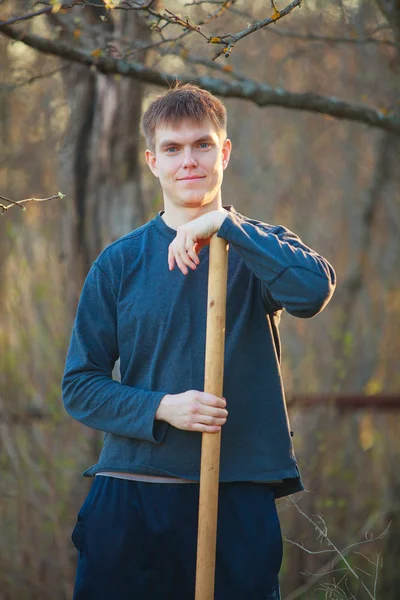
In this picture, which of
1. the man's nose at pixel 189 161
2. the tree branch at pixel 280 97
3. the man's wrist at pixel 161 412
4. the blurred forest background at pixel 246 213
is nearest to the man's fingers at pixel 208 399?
the man's wrist at pixel 161 412

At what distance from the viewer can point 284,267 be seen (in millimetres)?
2143

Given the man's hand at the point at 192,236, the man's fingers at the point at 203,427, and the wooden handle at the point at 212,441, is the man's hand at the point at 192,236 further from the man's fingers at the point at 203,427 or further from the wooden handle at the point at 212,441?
the man's fingers at the point at 203,427

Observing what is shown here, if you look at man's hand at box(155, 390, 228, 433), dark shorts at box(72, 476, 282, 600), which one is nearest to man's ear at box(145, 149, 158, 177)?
man's hand at box(155, 390, 228, 433)

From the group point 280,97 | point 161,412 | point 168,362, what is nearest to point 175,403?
point 161,412

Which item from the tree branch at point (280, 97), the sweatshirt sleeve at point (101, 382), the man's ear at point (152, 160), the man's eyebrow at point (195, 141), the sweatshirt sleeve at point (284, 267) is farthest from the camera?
the tree branch at point (280, 97)

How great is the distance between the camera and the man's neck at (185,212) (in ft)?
7.87

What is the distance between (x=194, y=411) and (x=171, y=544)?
424 millimetres

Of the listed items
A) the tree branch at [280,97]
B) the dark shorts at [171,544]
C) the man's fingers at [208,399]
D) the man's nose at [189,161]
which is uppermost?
the tree branch at [280,97]

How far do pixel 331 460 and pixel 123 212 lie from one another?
8.70ft

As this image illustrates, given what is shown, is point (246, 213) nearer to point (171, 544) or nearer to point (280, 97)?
point (280, 97)

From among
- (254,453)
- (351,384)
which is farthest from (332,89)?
(254,453)

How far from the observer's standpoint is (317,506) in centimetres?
531

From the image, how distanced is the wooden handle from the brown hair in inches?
16.0

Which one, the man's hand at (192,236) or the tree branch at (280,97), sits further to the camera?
the tree branch at (280,97)
